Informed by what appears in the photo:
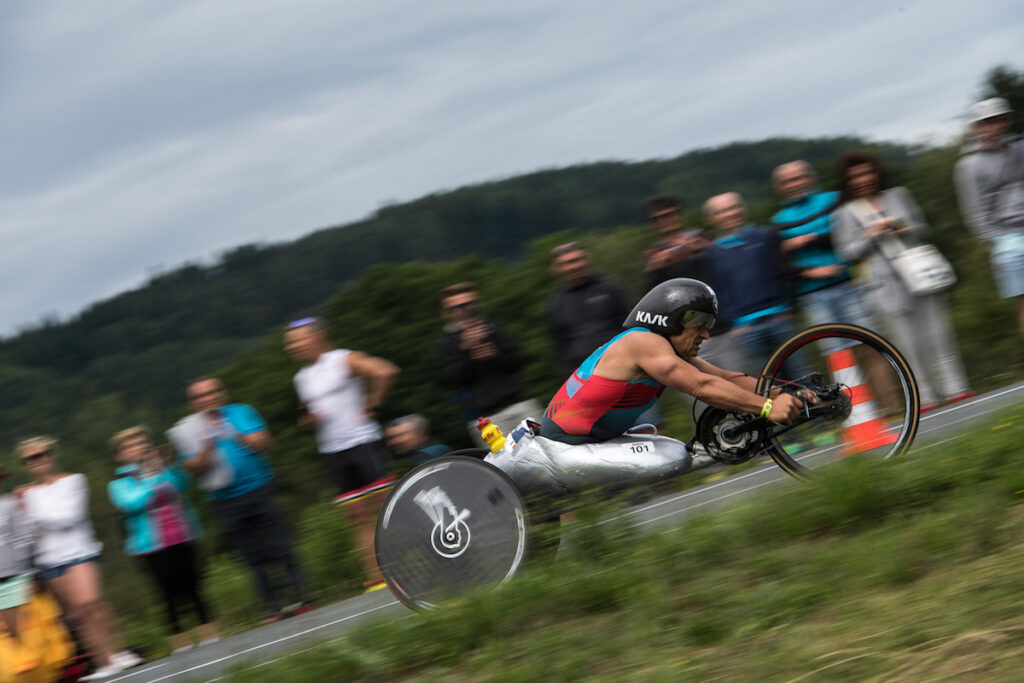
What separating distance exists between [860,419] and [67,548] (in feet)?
18.5

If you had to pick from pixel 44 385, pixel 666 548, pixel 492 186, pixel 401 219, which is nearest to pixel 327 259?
pixel 401 219

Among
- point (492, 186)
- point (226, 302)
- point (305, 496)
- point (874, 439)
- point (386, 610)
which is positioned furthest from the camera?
point (226, 302)

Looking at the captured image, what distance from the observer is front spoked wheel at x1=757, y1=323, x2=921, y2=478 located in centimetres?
656

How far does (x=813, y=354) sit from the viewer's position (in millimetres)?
Answer: 6875

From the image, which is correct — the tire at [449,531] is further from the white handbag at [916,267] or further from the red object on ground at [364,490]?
the white handbag at [916,267]

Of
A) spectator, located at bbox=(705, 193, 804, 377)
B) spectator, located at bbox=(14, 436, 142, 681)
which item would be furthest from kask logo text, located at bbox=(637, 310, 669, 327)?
spectator, located at bbox=(14, 436, 142, 681)

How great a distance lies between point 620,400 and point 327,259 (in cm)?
5550

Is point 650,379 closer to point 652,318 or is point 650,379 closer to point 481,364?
point 652,318

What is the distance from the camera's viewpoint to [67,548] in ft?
28.7

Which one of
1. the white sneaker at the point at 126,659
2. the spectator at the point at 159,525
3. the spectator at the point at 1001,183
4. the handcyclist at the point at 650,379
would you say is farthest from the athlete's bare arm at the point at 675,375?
the white sneaker at the point at 126,659

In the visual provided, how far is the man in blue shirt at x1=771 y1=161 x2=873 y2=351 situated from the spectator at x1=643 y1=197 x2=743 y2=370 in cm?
67

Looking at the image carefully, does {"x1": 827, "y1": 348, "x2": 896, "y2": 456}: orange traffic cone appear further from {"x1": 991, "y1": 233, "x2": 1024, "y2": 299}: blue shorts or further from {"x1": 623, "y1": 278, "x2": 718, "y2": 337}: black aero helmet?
{"x1": 991, "y1": 233, "x2": 1024, "y2": 299}: blue shorts

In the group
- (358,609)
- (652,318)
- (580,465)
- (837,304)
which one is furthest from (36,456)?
(837,304)

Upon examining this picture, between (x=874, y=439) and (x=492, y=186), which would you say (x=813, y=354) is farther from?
(x=492, y=186)
